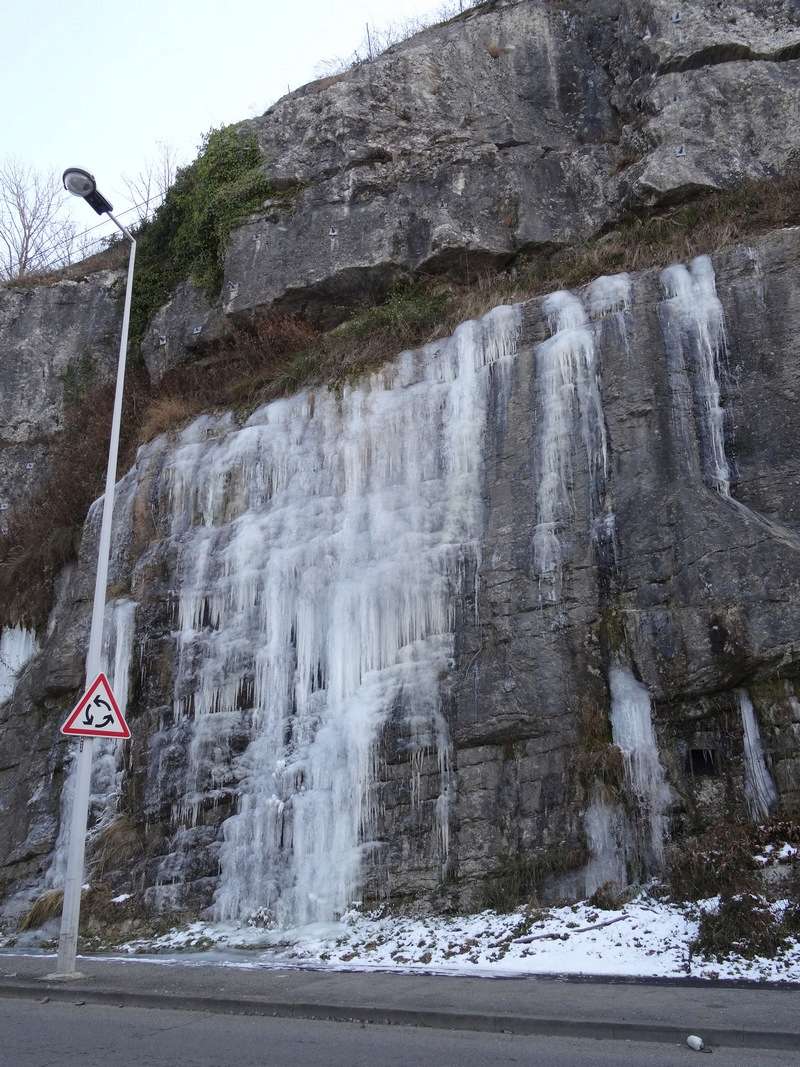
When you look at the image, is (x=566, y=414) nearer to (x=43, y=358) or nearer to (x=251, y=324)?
(x=251, y=324)

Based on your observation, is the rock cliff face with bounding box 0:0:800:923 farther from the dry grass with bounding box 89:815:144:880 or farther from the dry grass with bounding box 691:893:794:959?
the dry grass with bounding box 691:893:794:959

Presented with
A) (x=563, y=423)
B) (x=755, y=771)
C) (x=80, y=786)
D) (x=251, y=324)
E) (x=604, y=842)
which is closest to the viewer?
(x=80, y=786)

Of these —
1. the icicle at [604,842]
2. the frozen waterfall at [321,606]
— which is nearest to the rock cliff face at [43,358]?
the frozen waterfall at [321,606]

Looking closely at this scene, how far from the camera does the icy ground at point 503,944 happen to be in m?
7.16

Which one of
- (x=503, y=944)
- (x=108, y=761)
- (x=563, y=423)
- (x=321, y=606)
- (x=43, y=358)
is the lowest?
(x=503, y=944)

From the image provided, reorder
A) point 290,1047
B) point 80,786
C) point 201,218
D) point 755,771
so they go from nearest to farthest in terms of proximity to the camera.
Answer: point 290,1047 → point 80,786 → point 755,771 → point 201,218

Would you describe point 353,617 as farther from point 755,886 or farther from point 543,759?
point 755,886

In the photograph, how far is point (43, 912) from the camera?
11.5 m

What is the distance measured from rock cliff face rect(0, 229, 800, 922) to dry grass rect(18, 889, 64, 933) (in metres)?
0.79

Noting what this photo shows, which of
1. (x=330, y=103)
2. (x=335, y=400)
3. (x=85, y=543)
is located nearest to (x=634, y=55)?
(x=330, y=103)

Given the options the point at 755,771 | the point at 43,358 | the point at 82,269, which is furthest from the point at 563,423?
the point at 82,269

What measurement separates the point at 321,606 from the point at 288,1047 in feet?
22.6

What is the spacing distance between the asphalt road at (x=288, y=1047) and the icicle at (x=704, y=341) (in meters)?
6.83

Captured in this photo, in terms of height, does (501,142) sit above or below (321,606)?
above
